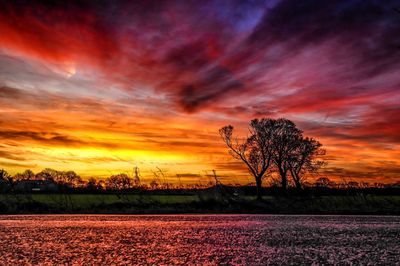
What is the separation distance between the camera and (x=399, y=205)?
4616 cm

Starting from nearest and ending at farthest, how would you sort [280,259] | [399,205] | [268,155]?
[280,259], [399,205], [268,155]

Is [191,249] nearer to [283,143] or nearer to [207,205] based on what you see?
[207,205]

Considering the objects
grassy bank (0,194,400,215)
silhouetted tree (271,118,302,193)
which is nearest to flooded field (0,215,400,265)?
grassy bank (0,194,400,215)

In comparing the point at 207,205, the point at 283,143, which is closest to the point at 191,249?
the point at 207,205

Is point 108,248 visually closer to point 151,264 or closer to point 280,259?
point 151,264

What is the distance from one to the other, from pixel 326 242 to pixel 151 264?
29.5 feet

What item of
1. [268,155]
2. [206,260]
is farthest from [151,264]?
[268,155]

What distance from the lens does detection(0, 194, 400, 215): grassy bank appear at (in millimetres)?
42188

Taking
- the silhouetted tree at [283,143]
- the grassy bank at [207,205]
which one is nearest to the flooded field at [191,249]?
the grassy bank at [207,205]

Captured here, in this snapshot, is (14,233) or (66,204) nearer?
(14,233)

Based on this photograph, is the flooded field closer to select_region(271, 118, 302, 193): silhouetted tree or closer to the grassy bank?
the grassy bank

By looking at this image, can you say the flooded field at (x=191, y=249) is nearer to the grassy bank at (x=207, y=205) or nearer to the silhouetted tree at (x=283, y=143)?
the grassy bank at (x=207, y=205)

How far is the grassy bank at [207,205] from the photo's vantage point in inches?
1661

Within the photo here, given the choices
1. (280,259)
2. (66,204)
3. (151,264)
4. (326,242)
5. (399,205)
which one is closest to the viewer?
→ (151,264)
